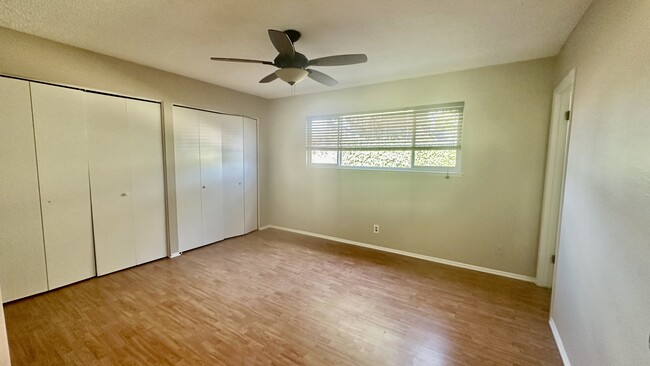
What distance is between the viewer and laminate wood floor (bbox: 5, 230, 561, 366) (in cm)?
Answer: 181

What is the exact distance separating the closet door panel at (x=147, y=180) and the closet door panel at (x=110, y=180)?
0.22ft

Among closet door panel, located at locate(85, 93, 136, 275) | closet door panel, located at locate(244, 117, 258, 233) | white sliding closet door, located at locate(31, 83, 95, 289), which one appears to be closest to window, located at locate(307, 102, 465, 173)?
closet door panel, located at locate(244, 117, 258, 233)

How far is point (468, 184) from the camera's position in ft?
10.4

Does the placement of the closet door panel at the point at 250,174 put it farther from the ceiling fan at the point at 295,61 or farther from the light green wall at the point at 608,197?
the light green wall at the point at 608,197

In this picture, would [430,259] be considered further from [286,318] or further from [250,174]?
[250,174]

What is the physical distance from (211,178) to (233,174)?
0.41 m

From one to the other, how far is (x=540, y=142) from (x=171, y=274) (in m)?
4.46

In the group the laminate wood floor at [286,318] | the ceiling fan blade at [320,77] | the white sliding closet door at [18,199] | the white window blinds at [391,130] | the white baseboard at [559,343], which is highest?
the ceiling fan blade at [320,77]

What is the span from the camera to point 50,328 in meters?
2.06

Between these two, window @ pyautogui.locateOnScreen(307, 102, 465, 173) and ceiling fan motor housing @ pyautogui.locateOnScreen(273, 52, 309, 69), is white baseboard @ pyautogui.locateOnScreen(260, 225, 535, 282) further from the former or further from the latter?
ceiling fan motor housing @ pyautogui.locateOnScreen(273, 52, 309, 69)

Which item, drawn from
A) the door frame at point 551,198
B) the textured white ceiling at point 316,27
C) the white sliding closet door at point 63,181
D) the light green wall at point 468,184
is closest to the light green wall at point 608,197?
the textured white ceiling at point 316,27

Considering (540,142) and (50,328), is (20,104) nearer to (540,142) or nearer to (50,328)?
(50,328)

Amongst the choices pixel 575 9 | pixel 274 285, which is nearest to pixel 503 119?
pixel 575 9

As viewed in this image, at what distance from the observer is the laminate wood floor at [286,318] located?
1813mm
